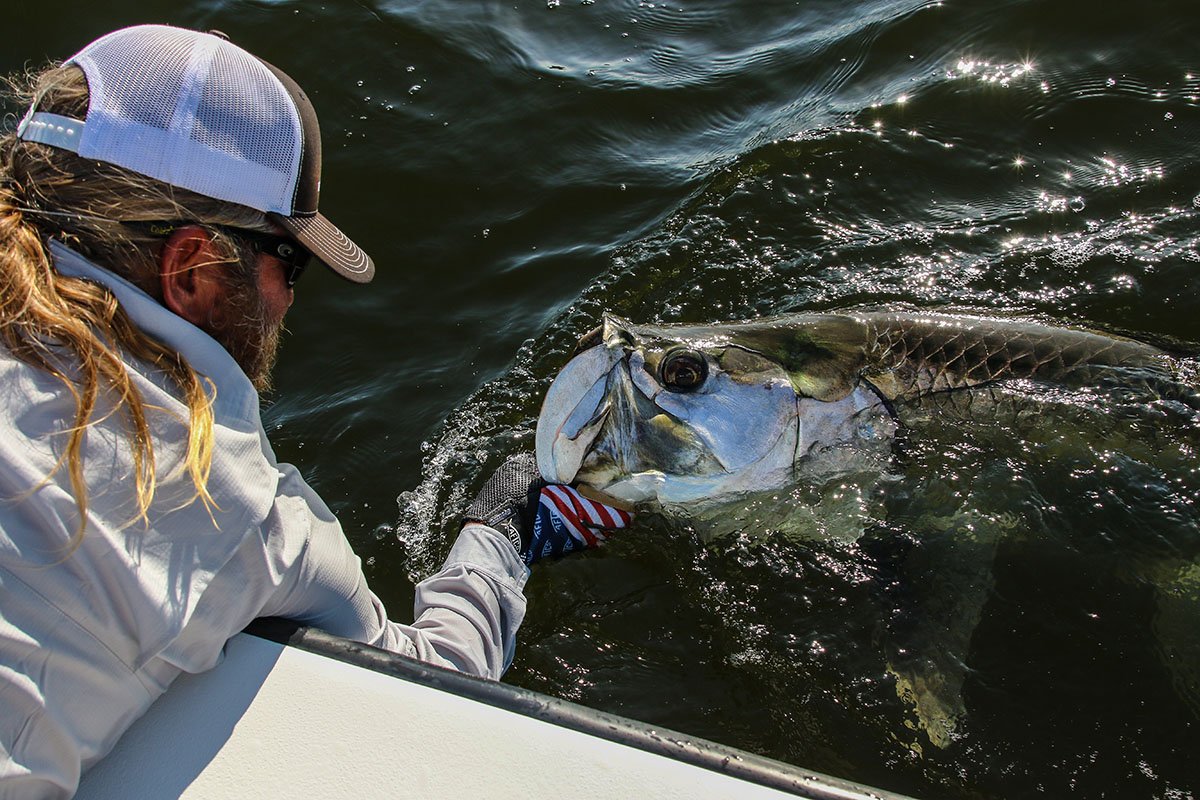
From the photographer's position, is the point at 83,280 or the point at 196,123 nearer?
the point at 83,280

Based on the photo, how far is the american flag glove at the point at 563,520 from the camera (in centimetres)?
268

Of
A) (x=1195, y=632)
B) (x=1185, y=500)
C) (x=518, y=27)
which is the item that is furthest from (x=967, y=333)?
(x=518, y=27)

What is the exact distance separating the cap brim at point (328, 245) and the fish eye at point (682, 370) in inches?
36.4

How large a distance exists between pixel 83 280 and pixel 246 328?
35cm

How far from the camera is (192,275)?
1597 mm

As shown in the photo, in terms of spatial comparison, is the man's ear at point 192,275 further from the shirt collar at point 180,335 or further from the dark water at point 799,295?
the dark water at point 799,295

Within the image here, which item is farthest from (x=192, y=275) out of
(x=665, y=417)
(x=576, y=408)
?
(x=665, y=417)

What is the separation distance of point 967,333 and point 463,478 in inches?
78.5

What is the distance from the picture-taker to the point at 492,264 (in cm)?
443

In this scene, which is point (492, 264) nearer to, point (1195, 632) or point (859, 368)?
point (859, 368)

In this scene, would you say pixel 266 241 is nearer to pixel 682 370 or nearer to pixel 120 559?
pixel 120 559

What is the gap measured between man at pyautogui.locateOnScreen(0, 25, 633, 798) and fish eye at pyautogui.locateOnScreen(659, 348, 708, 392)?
1082 mm

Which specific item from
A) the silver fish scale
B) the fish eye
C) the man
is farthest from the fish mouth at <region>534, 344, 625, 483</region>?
the silver fish scale

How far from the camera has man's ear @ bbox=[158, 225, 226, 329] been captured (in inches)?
61.3
